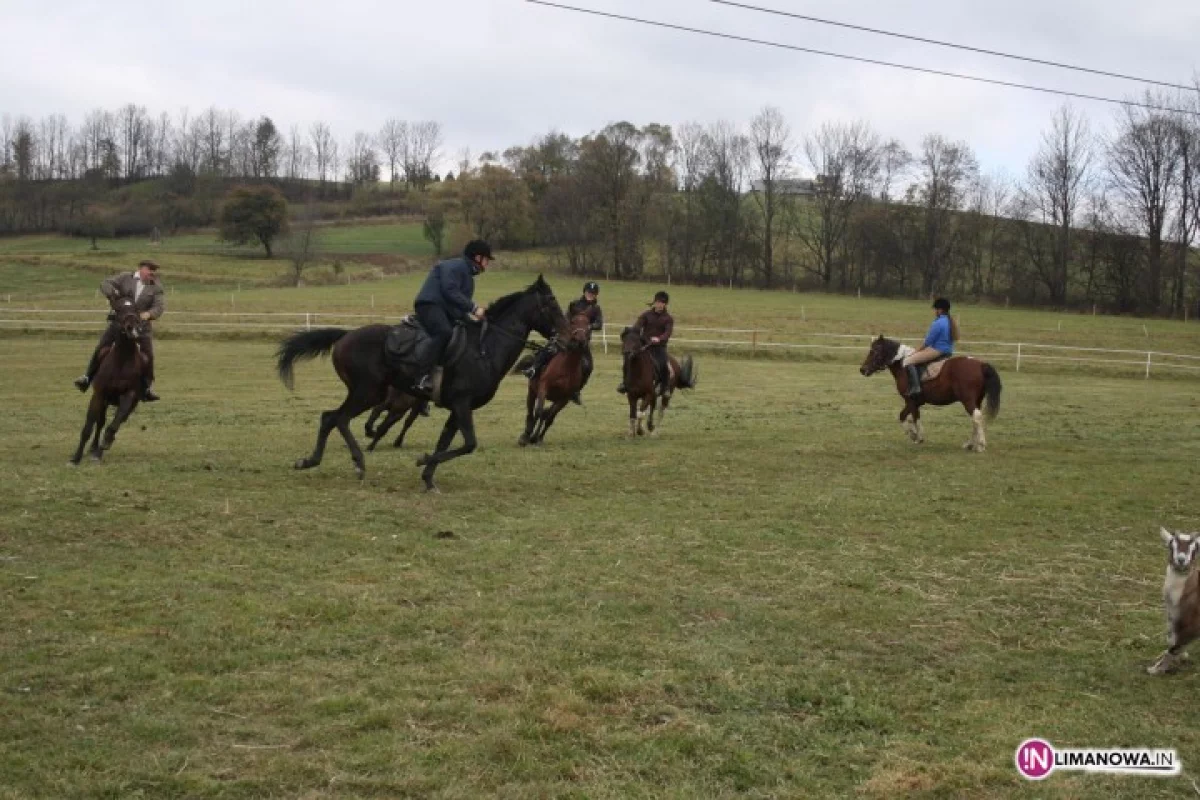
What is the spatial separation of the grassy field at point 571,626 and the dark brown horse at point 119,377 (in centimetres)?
48

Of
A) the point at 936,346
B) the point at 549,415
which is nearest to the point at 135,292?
the point at 549,415

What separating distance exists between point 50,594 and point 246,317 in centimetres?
4117

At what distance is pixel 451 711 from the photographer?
558 centimetres

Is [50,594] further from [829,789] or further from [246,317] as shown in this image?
[246,317]

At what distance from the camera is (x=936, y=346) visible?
56.1ft

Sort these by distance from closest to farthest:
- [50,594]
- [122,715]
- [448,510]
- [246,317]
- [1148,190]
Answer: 1. [122,715]
2. [50,594]
3. [448,510]
4. [246,317]
5. [1148,190]

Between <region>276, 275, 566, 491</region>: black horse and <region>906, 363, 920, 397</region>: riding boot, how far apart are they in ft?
23.8

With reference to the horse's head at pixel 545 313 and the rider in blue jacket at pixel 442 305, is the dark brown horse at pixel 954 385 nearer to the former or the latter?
the horse's head at pixel 545 313

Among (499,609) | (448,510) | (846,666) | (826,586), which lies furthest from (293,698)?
(448,510)

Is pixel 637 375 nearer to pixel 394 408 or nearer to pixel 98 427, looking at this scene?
pixel 394 408

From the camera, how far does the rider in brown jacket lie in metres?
13.0

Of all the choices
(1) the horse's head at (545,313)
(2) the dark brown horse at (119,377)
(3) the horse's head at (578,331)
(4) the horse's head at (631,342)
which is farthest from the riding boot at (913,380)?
(2) the dark brown horse at (119,377)

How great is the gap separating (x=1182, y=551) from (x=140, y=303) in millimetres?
11799

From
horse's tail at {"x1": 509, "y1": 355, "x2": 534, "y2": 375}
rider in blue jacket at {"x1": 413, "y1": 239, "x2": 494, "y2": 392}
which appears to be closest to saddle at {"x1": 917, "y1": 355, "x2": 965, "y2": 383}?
horse's tail at {"x1": 509, "y1": 355, "x2": 534, "y2": 375}
